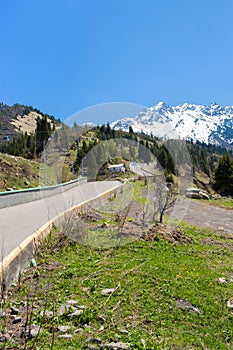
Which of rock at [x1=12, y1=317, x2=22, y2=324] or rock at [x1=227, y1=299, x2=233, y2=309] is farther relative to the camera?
rock at [x1=227, y1=299, x2=233, y2=309]

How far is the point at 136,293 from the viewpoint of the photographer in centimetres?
540

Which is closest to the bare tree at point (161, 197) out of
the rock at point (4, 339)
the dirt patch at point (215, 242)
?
the dirt patch at point (215, 242)

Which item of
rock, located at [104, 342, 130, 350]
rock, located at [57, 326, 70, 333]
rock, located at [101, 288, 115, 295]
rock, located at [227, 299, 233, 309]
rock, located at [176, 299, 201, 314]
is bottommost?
rock, located at [227, 299, 233, 309]

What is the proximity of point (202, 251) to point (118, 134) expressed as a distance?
443cm

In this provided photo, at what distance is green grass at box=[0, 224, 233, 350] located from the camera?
398 cm

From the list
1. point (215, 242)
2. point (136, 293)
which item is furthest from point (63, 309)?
point (215, 242)

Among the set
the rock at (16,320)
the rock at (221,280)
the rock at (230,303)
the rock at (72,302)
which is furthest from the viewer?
the rock at (221,280)

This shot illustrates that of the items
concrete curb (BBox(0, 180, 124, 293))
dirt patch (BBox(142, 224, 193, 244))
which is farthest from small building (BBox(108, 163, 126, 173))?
concrete curb (BBox(0, 180, 124, 293))

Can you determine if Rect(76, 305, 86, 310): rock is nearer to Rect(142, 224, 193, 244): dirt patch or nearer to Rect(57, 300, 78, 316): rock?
Rect(57, 300, 78, 316): rock

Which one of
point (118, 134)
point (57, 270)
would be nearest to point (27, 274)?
point (57, 270)

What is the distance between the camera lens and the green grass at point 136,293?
398 cm

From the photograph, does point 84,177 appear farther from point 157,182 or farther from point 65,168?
point 157,182

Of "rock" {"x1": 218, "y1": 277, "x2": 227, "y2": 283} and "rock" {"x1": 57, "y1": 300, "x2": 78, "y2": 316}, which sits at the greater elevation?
"rock" {"x1": 57, "y1": 300, "x2": 78, "y2": 316}

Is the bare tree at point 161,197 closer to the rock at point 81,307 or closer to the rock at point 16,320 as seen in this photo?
the rock at point 81,307
